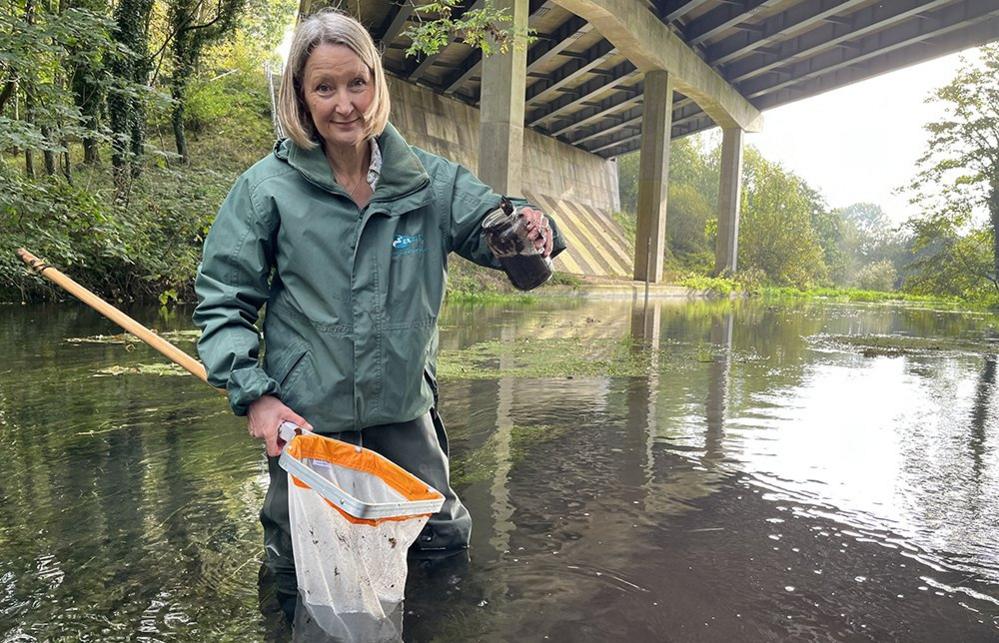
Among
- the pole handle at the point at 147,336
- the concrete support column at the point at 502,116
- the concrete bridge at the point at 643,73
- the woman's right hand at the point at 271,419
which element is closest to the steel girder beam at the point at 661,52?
the concrete bridge at the point at 643,73

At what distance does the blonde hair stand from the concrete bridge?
15495 millimetres

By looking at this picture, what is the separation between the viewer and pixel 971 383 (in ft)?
21.0

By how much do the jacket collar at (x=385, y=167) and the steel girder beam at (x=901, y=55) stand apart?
2596 centimetres

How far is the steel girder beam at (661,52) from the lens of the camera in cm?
2080

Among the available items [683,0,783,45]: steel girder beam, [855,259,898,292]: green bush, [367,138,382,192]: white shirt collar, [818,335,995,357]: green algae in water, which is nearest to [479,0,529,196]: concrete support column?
[818,335,995,357]: green algae in water

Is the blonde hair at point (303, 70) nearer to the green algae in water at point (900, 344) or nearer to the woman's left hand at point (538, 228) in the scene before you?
the woman's left hand at point (538, 228)

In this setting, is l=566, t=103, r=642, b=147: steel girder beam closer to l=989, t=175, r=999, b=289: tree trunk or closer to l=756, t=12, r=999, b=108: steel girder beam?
l=756, t=12, r=999, b=108: steel girder beam

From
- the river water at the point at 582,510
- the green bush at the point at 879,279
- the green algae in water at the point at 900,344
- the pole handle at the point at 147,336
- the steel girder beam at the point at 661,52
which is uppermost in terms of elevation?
the steel girder beam at the point at 661,52

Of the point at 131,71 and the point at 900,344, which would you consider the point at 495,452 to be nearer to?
the point at 900,344

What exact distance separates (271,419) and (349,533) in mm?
397

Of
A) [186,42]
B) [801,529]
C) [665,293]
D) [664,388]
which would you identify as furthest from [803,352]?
[665,293]

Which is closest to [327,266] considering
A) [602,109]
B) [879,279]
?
[602,109]

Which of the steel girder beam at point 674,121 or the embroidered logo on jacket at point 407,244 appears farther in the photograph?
the steel girder beam at point 674,121

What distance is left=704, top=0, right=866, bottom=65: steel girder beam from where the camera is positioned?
2202 centimetres
